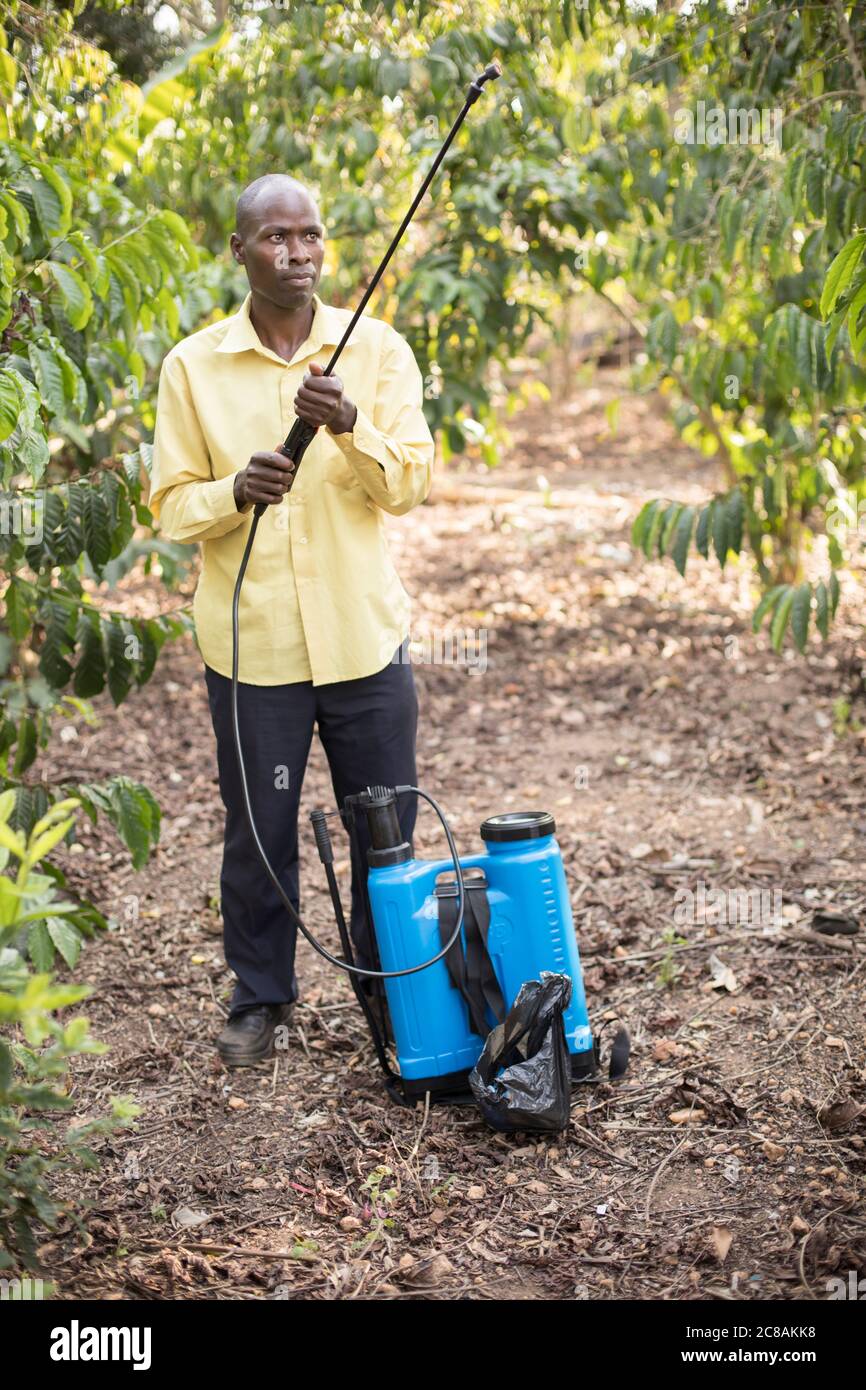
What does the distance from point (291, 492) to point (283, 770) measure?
622mm

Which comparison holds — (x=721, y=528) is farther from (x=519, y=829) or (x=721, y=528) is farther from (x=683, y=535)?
(x=519, y=829)

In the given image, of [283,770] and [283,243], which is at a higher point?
[283,243]

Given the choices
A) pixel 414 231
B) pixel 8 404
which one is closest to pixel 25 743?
pixel 8 404

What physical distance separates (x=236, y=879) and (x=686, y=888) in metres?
1.51

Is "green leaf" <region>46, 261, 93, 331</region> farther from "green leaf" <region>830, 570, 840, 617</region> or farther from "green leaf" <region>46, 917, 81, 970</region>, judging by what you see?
"green leaf" <region>830, 570, 840, 617</region>

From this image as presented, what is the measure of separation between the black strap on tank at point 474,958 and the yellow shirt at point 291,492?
55cm

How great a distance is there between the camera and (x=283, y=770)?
113 inches

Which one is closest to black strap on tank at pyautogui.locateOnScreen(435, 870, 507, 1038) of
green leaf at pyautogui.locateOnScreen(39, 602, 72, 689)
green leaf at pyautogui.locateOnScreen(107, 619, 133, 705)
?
green leaf at pyautogui.locateOnScreen(107, 619, 133, 705)

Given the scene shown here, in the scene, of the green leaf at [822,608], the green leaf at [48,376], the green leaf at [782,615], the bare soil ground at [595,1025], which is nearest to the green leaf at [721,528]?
the green leaf at [782,615]

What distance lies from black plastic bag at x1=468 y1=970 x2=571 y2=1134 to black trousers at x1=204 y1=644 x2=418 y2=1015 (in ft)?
1.31

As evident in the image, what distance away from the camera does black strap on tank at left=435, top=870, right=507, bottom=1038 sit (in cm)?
268

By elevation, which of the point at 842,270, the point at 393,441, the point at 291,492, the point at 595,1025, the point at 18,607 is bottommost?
the point at 595,1025

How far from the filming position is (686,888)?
3.81m

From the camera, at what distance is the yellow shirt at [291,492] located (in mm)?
2732
